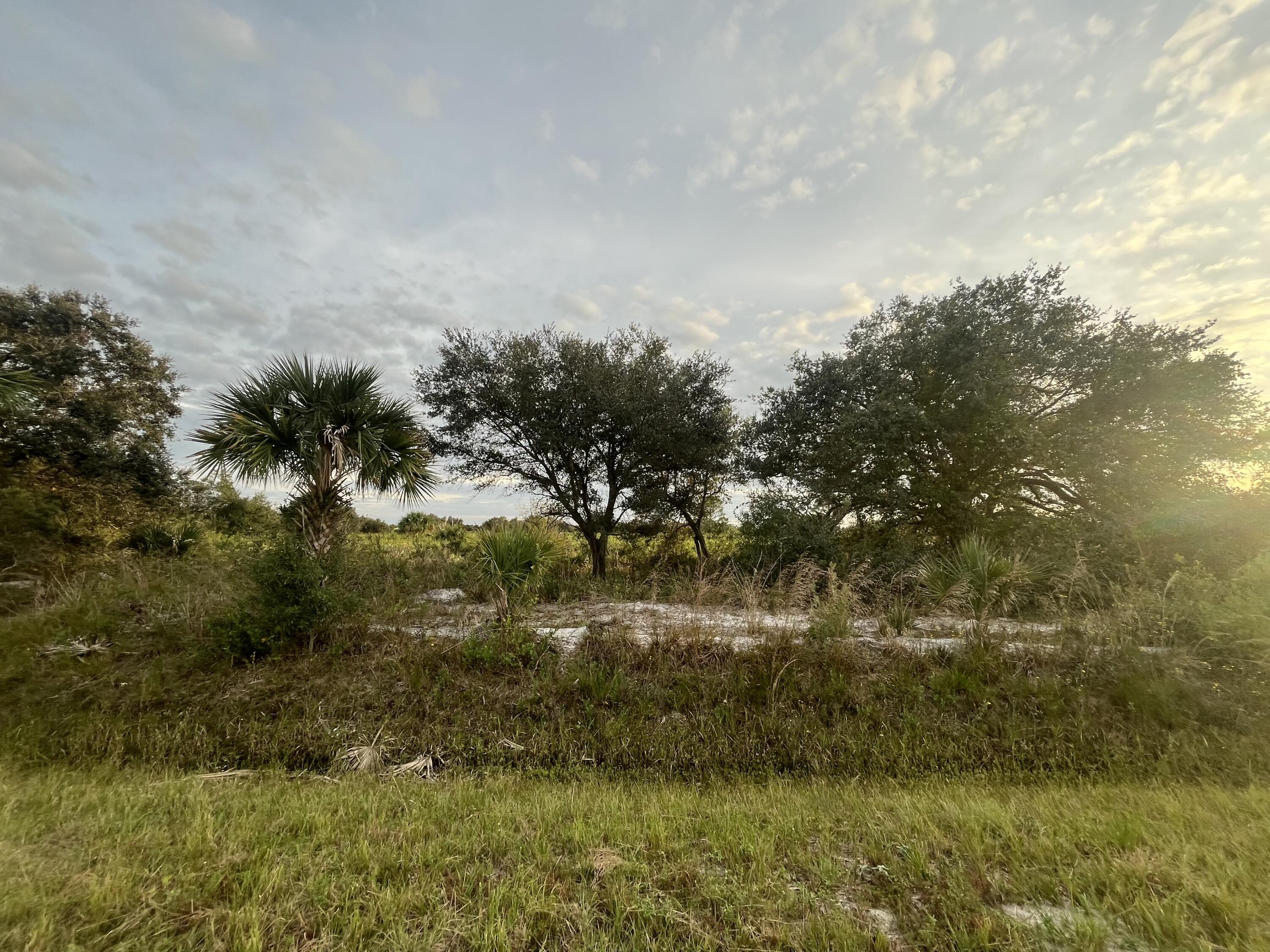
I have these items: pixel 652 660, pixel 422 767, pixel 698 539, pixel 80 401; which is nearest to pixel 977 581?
pixel 652 660

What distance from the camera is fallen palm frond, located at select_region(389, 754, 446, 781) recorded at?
4371 millimetres

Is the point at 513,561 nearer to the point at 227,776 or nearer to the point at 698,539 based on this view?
the point at 227,776

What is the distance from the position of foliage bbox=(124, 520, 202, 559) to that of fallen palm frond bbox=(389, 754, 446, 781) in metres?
11.9

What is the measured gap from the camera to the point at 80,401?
1194cm

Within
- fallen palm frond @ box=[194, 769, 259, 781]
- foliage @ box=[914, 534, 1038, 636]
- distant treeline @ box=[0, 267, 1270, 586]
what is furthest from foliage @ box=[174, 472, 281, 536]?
foliage @ box=[914, 534, 1038, 636]

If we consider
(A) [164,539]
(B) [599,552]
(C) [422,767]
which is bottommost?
(C) [422,767]

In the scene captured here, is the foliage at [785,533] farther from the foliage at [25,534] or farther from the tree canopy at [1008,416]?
the foliage at [25,534]

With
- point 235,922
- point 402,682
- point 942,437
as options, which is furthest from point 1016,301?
point 235,922

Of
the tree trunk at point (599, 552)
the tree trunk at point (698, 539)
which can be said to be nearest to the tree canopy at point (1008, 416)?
the tree trunk at point (698, 539)

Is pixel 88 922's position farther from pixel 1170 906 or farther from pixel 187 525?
pixel 187 525

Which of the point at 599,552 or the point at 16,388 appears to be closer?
the point at 16,388

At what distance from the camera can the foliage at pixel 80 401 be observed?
11.4m

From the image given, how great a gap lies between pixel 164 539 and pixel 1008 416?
75.2ft

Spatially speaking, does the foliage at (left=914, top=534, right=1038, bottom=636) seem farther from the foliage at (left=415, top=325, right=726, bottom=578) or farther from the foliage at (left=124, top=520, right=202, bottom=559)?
the foliage at (left=124, top=520, right=202, bottom=559)
